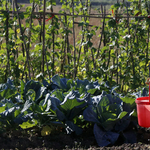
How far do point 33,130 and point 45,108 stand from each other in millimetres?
265

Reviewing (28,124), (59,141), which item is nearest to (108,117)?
(59,141)

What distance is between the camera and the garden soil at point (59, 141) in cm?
A: 204

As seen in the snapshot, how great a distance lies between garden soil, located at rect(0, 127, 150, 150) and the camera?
2.04 metres

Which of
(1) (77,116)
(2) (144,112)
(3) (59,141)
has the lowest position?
(3) (59,141)

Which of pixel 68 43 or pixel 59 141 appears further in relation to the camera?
pixel 68 43

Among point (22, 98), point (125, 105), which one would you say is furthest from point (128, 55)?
point (22, 98)

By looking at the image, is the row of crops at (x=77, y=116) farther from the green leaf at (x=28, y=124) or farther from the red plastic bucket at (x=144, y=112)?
the red plastic bucket at (x=144, y=112)

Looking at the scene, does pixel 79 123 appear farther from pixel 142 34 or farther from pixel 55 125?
pixel 142 34

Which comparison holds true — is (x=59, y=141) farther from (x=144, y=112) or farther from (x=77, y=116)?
(x=144, y=112)

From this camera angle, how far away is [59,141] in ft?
7.31

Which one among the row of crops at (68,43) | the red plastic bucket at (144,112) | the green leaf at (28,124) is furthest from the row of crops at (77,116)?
the row of crops at (68,43)

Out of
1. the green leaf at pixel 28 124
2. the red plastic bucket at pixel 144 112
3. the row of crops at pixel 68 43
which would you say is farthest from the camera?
the row of crops at pixel 68 43

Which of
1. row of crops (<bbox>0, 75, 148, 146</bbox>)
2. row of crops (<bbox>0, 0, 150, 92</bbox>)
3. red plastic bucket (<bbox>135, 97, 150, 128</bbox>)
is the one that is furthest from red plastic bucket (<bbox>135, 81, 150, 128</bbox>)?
row of crops (<bbox>0, 0, 150, 92</bbox>)

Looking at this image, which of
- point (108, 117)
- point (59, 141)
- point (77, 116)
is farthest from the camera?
point (77, 116)
